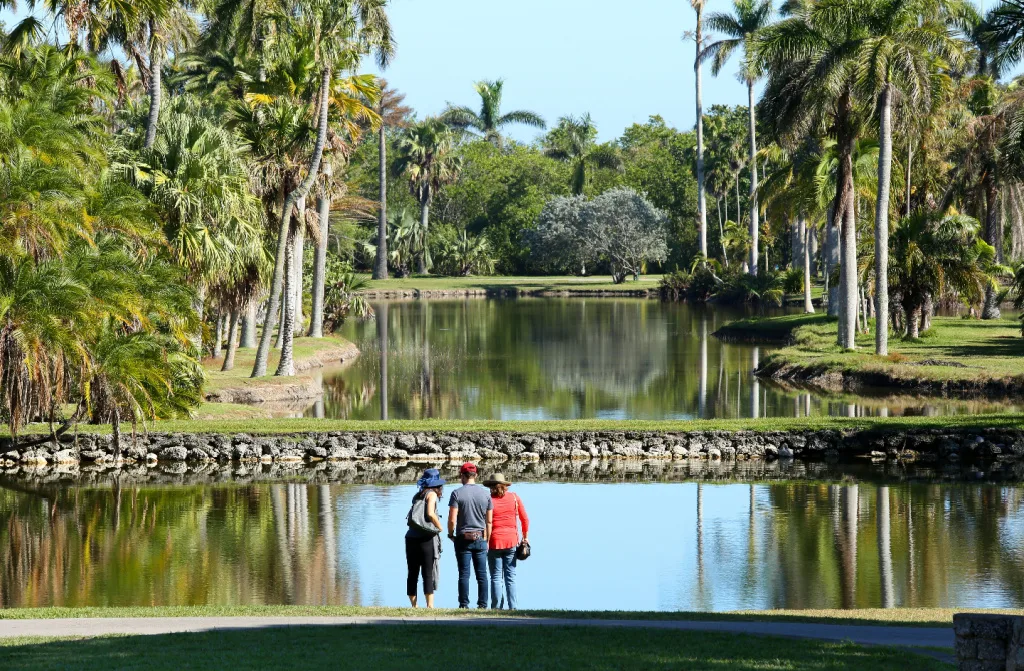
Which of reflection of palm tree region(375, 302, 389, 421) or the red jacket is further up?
reflection of palm tree region(375, 302, 389, 421)

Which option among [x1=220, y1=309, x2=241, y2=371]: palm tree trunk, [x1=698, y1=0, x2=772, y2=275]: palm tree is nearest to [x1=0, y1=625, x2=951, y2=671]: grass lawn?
[x1=220, y1=309, x2=241, y2=371]: palm tree trunk

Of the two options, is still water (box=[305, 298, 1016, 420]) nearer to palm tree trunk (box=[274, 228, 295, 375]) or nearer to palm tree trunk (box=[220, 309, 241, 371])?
palm tree trunk (box=[274, 228, 295, 375])

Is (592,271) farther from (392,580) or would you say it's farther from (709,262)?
(392,580)

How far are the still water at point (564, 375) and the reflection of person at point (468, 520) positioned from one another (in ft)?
63.1

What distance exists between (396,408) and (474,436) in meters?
9.64

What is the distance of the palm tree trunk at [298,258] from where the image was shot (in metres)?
42.8

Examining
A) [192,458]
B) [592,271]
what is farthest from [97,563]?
[592,271]

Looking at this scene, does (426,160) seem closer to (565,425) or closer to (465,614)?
(565,425)

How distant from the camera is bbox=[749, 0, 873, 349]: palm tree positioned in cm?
4153

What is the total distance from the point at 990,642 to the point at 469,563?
7.55 meters

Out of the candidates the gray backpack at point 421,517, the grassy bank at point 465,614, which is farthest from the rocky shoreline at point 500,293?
the grassy bank at point 465,614

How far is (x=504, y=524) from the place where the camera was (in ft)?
48.5

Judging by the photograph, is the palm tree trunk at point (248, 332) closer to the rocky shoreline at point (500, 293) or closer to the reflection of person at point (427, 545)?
the reflection of person at point (427, 545)

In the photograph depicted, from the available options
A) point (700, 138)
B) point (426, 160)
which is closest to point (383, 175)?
point (426, 160)
